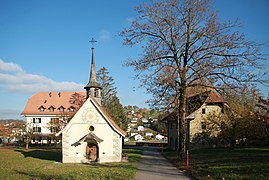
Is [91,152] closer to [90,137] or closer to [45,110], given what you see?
[90,137]

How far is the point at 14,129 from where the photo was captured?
5775 cm

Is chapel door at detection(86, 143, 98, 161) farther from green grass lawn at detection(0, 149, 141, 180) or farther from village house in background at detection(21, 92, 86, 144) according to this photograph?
village house in background at detection(21, 92, 86, 144)

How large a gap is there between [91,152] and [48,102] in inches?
1430

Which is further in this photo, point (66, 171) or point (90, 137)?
point (90, 137)

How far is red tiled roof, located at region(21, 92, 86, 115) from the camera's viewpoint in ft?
184

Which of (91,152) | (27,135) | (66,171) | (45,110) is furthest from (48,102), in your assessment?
(66,171)

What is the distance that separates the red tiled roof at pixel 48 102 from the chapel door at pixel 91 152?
30848 mm

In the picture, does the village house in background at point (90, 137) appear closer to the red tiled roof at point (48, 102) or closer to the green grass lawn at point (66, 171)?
the green grass lawn at point (66, 171)

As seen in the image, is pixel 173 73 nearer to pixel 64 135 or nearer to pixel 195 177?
pixel 195 177

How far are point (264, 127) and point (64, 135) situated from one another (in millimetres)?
20519

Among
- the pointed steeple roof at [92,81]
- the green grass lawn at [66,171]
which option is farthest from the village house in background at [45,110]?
the green grass lawn at [66,171]

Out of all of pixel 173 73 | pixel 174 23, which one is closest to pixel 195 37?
pixel 174 23

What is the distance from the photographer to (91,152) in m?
24.7

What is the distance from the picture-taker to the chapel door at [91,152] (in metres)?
24.6
